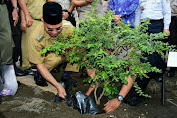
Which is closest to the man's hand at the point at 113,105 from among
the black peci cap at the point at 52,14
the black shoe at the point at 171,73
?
the black peci cap at the point at 52,14

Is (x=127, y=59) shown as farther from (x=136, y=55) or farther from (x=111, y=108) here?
(x=111, y=108)

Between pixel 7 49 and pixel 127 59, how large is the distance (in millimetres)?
1630

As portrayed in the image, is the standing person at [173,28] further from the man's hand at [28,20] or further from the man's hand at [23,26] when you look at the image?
the man's hand at [23,26]

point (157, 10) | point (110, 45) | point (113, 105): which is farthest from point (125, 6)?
point (113, 105)

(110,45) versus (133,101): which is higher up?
(110,45)

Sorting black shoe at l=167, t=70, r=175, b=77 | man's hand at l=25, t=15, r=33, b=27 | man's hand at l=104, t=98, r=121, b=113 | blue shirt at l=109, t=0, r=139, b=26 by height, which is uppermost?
blue shirt at l=109, t=0, r=139, b=26

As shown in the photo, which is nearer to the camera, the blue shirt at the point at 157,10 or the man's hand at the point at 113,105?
the man's hand at the point at 113,105

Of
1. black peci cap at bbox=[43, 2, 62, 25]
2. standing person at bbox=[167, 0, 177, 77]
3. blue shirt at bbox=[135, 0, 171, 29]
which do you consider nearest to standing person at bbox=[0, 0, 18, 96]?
black peci cap at bbox=[43, 2, 62, 25]

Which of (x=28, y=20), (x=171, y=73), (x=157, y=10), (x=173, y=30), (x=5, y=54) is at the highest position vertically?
(x=157, y=10)

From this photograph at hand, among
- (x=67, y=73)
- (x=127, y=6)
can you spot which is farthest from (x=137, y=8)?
(x=67, y=73)

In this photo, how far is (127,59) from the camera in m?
1.83

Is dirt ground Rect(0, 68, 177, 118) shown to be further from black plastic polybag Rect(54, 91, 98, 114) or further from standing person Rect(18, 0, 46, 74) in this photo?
standing person Rect(18, 0, 46, 74)

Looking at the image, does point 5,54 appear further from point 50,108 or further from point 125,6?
point 125,6

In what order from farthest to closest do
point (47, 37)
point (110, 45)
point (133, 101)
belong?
point (133, 101) < point (47, 37) < point (110, 45)
